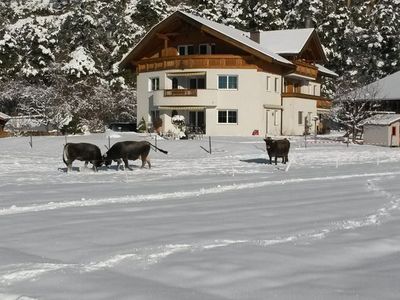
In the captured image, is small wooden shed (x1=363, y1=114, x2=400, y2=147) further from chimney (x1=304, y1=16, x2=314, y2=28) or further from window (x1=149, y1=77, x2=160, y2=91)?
chimney (x1=304, y1=16, x2=314, y2=28)

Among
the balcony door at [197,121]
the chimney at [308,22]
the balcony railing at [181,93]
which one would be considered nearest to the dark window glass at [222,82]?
the balcony railing at [181,93]

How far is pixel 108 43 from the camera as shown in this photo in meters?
65.5

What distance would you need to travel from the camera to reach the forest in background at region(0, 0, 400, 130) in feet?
→ 182

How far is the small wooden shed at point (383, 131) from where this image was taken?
40.5 meters

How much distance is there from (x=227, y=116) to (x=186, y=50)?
670cm

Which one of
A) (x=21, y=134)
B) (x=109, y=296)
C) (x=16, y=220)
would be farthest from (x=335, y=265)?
(x=21, y=134)

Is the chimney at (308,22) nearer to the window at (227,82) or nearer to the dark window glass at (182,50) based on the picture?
the dark window glass at (182,50)

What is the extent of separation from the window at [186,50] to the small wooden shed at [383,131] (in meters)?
15.5

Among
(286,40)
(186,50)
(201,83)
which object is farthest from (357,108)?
(186,50)

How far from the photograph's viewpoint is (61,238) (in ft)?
28.9

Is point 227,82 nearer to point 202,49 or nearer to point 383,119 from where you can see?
point 202,49

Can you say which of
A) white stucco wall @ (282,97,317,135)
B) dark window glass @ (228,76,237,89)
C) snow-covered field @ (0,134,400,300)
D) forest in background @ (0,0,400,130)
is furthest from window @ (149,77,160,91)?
snow-covered field @ (0,134,400,300)

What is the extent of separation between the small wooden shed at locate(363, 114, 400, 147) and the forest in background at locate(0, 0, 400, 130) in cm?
2101

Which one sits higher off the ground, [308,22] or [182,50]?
[308,22]
